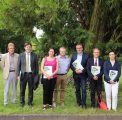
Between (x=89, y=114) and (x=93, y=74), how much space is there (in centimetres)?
126

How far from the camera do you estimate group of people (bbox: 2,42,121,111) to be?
11.6 meters

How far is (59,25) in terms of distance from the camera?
46.3ft

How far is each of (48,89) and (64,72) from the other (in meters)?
0.69

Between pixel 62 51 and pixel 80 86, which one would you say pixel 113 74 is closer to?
pixel 80 86

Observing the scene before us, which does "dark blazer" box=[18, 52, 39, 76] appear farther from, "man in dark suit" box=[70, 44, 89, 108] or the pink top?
"man in dark suit" box=[70, 44, 89, 108]

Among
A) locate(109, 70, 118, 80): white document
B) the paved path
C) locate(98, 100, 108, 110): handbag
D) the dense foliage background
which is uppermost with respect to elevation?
the dense foliage background

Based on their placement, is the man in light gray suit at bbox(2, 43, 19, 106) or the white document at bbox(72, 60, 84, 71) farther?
the man in light gray suit at bbox(2, 43, 19, 106)

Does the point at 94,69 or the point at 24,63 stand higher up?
the point at 24,63

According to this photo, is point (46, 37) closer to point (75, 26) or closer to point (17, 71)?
point (75, 26)

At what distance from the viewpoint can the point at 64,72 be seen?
474 inches

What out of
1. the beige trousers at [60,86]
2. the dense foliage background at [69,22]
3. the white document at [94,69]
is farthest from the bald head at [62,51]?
the dense foliage background at [69,22]

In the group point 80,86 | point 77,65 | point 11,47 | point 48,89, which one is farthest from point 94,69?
point 11,47

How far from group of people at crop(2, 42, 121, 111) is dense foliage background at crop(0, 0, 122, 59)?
6.04ft

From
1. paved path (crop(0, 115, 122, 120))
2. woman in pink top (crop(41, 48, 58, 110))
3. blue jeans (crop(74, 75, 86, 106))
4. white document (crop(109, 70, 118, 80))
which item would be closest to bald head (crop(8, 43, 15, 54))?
woman in pink top (crop(41, 48, 58, 110))
